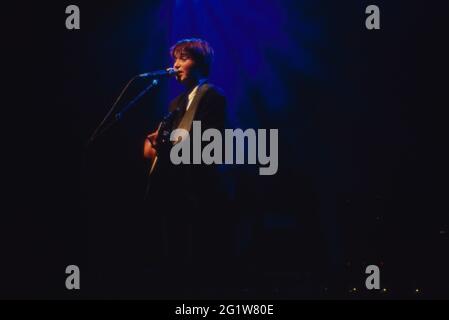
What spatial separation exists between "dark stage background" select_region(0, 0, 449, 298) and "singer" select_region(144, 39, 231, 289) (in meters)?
0.30

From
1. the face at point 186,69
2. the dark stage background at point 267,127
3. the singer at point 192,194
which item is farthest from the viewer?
the dark stage background at point 267,127

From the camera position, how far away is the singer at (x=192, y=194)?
11.0ft

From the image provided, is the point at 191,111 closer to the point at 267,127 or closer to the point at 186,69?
the point at 186,69

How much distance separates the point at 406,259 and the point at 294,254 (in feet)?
2.51

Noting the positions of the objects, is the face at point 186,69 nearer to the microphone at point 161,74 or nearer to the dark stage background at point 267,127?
the microphone at point 161,74

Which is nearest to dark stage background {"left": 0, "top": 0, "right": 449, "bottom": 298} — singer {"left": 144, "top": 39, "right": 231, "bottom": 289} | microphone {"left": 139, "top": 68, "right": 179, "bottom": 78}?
singer {"left": 144, "top": 39, "right": 231, "bottom": 289}

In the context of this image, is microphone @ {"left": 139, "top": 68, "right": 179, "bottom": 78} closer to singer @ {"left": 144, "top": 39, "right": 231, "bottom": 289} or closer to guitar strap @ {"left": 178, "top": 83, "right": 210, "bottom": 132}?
singer @ {"left": 144, "top": 39, "right": 231, "bottom": 289}

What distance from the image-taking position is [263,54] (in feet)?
13.8

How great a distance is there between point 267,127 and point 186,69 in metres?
0.92

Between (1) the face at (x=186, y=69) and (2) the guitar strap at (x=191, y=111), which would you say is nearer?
(2) the guitar strap at (x=191, y=111)

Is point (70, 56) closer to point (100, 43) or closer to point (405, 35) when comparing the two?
point (100, 43)

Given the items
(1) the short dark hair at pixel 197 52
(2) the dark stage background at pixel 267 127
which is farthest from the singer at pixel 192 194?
(2) the dark stage background at pixel 267 127
